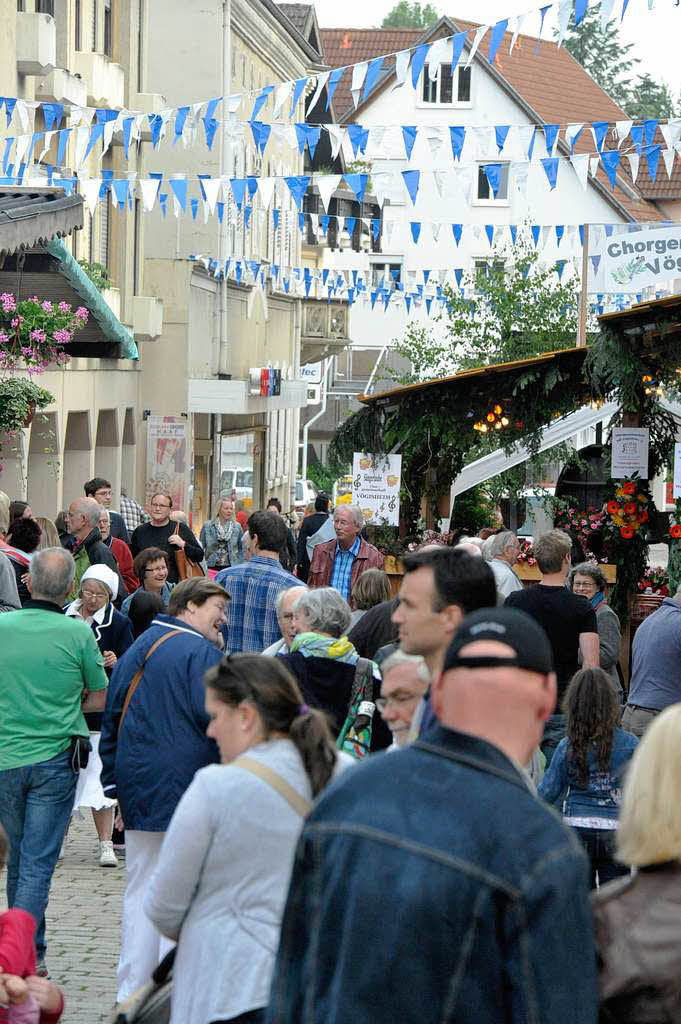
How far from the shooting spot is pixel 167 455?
31.2 m

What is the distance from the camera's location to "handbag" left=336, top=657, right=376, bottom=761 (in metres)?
6.43

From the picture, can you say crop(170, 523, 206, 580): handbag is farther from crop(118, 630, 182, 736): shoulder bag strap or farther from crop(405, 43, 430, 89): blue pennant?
crop(118, 630, 182, 736): shoulder bag strap

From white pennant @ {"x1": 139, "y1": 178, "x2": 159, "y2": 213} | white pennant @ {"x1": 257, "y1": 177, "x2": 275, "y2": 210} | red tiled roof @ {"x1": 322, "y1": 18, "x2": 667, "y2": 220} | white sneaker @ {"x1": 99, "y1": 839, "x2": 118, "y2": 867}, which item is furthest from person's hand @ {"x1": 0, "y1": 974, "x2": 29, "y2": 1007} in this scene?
red tiled roof @ {"x1": 322, "y1": 18, "x2": 667, "y2": 220}

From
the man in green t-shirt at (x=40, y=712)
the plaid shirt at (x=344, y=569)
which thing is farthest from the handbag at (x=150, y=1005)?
the plaid shirt at (x=344, y=569)

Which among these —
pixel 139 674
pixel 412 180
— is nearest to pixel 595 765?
pixel 139 674

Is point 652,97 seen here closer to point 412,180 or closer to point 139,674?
point 412,180

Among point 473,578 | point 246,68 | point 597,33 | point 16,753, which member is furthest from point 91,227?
point 597,33

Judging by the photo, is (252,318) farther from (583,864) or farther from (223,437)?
(583,864)

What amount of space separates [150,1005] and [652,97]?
96.0 meters

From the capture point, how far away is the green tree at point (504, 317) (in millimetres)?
35312

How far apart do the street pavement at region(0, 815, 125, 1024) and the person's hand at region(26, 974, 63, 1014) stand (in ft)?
7.76

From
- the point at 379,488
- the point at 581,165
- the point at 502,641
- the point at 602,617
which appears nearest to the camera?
the point at 502,641

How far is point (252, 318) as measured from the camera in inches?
1597

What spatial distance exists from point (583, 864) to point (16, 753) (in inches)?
187
